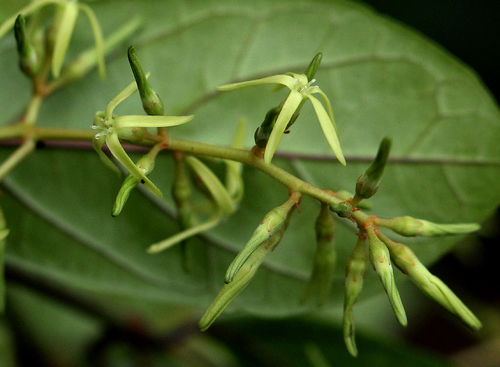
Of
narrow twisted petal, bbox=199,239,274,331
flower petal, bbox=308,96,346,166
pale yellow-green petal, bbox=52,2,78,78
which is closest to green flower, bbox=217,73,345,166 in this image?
flower petal, bbox=308,96,346,166

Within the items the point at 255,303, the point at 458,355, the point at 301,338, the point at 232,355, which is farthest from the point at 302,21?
the point at 458,355

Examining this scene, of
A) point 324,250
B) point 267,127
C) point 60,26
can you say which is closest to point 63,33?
point 60,26

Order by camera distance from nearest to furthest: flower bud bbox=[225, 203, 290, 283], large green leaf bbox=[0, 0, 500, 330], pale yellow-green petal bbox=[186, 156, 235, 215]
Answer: flower bud bbox=[225, 203, 290, 283] < pale yellow-green petal bbox=[186, 156, 235, 215] < large green leaf bbox=[0, 0, 500, 330]

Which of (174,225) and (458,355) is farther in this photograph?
→ (458,355)

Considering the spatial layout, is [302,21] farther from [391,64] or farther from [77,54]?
[77,54]

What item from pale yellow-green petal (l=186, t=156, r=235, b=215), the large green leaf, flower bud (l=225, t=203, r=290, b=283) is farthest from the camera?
the large green leaf

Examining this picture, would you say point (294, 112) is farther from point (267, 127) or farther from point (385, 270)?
point (385, 270)

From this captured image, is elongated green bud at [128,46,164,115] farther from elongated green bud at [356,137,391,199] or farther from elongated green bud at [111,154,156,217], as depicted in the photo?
elongated green bud at [356,137,391,199]
